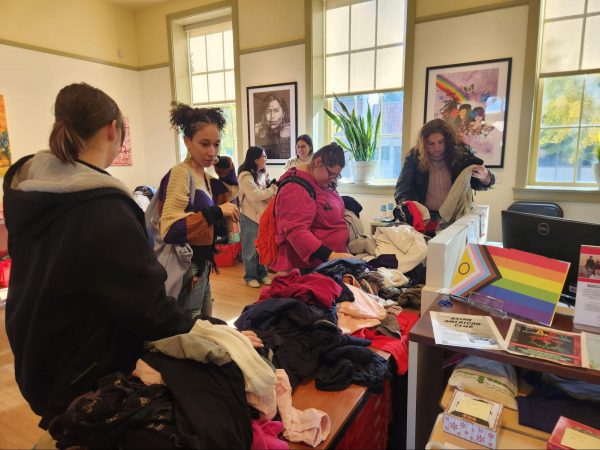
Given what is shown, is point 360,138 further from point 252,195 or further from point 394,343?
point 394,343

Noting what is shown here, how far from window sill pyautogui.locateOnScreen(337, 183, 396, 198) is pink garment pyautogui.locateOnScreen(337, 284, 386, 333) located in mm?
2631

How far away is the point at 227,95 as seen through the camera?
5422 millimetres

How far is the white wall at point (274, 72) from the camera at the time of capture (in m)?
4.58

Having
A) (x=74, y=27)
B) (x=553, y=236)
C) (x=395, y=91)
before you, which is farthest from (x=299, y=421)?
(x=74, y=27)

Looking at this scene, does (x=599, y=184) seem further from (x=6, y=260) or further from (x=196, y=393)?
(x=6, y=260)

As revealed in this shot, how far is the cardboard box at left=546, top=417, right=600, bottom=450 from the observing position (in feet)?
3.03

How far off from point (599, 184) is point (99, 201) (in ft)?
12.7

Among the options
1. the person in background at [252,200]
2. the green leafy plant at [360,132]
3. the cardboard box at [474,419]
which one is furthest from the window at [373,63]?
the cardboard box at [474,419]

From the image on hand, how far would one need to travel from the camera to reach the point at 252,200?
12.7 feet

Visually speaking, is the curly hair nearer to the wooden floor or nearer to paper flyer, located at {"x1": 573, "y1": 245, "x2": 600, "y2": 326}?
paper flyer, located at {"x1": 573, "y1": 245, "x2": 600, "y2": 326}

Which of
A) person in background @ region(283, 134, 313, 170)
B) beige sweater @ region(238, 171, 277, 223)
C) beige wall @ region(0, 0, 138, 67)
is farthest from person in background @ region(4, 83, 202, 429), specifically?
beige wall @ region(0, 0, 138, 67)

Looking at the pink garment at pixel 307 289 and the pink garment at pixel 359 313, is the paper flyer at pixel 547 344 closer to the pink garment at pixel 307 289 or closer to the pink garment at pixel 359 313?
the pink garment at pixel 359 313

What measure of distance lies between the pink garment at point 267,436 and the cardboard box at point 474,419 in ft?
1.41

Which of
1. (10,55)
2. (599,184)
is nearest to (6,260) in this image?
(10,55)
